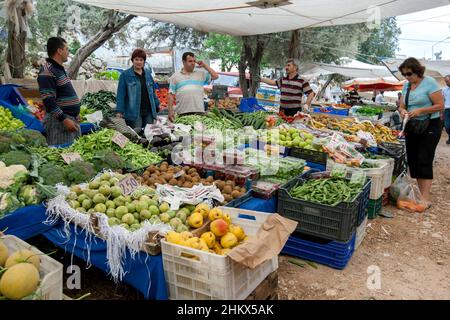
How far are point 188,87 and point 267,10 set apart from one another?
1.94 m

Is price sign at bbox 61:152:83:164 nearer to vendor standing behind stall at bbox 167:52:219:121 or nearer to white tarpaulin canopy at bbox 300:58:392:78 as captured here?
vendor standing behind stall at bbox 167:52:219:121

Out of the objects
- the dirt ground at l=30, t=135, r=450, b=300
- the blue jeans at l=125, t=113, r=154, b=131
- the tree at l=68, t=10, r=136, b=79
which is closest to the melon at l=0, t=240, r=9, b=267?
the dirt ground at l=30, t=135, r=450, b=300

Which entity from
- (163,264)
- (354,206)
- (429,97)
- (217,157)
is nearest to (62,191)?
(163,264)

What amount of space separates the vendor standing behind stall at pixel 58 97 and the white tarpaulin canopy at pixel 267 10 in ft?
6.10

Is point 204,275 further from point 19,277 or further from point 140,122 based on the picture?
point 140,122

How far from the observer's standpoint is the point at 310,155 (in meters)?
4.92

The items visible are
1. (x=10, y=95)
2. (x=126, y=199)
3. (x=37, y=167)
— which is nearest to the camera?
(x=126, y=199)

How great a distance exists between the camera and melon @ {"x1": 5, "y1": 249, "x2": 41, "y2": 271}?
1735mm

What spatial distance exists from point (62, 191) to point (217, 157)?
1627mm

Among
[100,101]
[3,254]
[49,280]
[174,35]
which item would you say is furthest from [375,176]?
[174,35]

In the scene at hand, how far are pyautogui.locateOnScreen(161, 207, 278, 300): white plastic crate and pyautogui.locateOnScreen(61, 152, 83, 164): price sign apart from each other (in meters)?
1.78

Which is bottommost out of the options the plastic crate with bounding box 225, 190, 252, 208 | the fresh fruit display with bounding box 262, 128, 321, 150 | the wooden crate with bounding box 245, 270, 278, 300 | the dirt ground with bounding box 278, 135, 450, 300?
the dirt ground with bounding box 278, 135, 450, 300

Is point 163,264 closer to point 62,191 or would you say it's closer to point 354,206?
point 62,191

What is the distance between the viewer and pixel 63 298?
6.20ft
